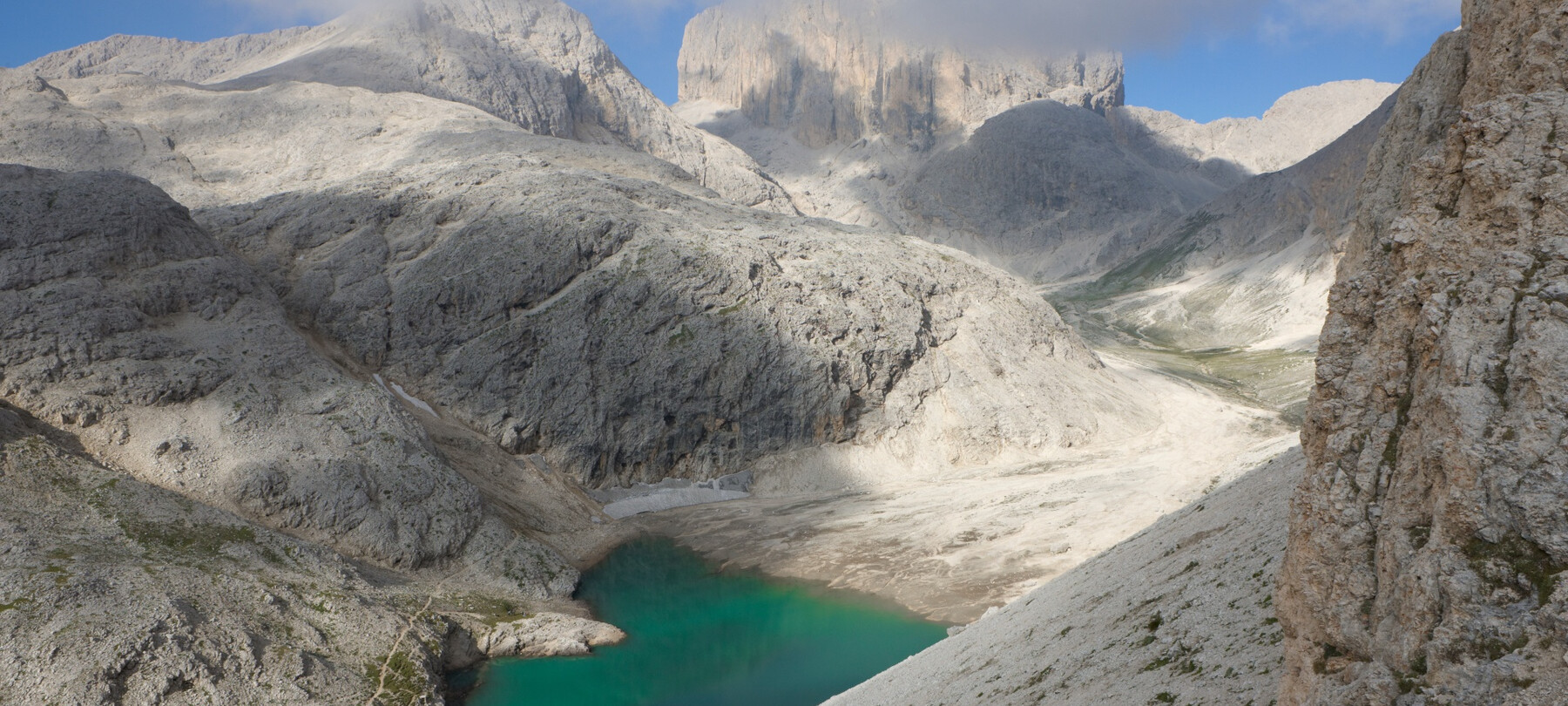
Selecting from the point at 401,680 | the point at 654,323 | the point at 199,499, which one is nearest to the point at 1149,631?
the point at 401,680

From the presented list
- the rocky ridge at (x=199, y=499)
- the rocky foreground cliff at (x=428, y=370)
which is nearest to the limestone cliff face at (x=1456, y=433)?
the rocky ridge at (x=199, y=499)

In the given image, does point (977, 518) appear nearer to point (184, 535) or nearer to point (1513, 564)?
point (184, 535)

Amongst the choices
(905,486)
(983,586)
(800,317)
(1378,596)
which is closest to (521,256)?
(800,317)

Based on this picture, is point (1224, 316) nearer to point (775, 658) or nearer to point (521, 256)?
point (521, 256)

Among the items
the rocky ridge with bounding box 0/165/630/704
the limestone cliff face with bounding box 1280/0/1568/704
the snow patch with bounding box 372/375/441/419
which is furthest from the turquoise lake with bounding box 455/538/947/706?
the limestone cliff face with bounding box 1280/0/1568/704

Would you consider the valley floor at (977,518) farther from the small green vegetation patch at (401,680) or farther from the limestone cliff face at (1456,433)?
the limestone cliff face at (1456,433)

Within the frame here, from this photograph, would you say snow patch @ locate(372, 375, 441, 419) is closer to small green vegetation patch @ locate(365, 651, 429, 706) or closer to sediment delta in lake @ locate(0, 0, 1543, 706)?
sediment delta in lake @ locate(0, 0, 1543, 706)
